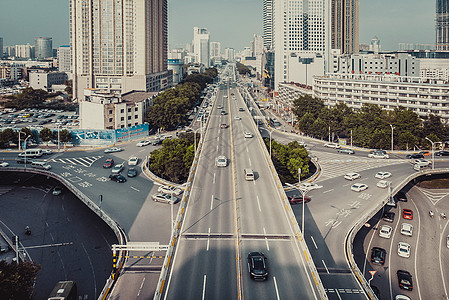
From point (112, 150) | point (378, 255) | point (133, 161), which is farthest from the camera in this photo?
point (112, 150)

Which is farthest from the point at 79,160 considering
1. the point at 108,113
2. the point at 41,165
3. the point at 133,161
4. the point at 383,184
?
the point at 383,184

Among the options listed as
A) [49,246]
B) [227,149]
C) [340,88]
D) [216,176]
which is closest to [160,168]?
[227,149]

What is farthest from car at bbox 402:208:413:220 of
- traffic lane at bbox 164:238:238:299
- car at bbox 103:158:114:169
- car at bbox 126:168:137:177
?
car at bbox 103:158:114:169

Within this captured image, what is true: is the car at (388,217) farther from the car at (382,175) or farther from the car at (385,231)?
the car at (382,175)

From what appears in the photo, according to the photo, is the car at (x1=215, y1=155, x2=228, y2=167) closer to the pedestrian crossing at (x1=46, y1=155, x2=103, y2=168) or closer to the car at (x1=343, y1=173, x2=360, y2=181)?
the car at (x1=343, y1=173, x2=360, y2=181)

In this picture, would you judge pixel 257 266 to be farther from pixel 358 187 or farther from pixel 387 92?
pixel 387 92

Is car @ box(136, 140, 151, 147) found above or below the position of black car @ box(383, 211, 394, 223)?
above
